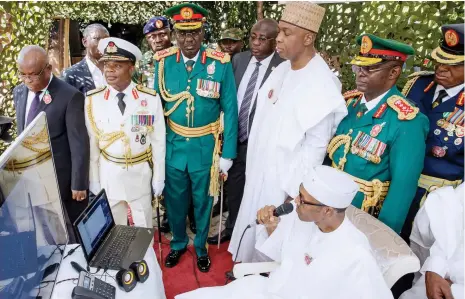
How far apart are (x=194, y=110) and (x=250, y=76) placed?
0.76 m

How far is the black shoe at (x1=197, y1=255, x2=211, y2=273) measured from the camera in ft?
10.8

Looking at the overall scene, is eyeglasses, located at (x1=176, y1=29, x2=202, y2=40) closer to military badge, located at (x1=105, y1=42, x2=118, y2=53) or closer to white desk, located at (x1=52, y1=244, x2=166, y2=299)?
military badge, located at (x1=105, y1=42, x2=118, y2=53)

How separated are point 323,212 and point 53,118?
196 cm

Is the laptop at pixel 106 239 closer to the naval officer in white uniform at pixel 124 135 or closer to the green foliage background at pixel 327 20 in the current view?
the naval officer in white uniform at pixel 124 135

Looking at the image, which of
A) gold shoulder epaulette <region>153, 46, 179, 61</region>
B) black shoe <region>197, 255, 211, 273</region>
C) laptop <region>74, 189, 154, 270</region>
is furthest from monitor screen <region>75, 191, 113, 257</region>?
gold shoulder epaulette <region>153, 46, 179, 61</region>

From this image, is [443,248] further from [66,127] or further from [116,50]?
[66,127]

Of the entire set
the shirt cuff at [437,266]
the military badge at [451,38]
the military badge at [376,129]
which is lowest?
the shirt cuff at [437,266]

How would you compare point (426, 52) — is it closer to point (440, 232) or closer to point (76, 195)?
point (440, 232)

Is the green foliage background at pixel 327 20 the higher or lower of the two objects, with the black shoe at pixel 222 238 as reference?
higher

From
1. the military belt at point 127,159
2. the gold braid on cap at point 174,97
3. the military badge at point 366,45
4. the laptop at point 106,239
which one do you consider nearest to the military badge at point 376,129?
the military badge at point 366,45

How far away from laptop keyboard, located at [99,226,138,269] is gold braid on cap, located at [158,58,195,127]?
1.06 meters

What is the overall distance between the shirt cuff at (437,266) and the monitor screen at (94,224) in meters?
1.83

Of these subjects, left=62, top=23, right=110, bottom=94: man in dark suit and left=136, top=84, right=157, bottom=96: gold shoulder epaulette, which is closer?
left=136, top=84, right=157, bottom=96: gold shoulder epaulette

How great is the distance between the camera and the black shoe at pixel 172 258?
130 inches
